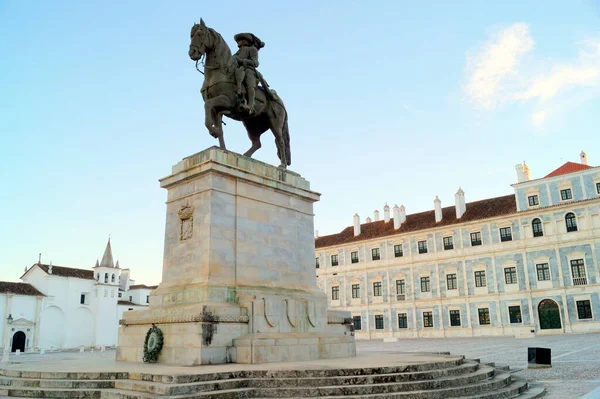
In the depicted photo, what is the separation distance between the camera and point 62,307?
65812 millimetres

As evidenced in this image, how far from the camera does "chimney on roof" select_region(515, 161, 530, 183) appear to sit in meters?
51.3

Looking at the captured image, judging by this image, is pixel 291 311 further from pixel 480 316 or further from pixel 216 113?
pixel 480 316

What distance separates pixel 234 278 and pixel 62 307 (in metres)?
63.1

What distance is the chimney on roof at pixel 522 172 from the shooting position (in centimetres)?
5131

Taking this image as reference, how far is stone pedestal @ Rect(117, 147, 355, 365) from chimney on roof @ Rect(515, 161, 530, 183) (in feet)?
142

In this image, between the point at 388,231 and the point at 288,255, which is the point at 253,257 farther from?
the point at 388,231

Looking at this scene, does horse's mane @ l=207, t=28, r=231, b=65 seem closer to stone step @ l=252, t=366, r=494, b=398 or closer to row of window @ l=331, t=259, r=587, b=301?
stone step @ l=252, t=366, r=494, b=398

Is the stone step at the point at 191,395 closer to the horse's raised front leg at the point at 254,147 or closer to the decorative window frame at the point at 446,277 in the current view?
the horse's raised front leg at the point at 254,147

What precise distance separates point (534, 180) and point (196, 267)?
46.0 metres

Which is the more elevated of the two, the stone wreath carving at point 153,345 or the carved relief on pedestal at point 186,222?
the carved relief on pedestal at point 186,222

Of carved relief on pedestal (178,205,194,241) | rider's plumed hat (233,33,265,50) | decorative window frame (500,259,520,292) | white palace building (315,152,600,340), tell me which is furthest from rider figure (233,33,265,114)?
decorative window frame (500,259,520,292)

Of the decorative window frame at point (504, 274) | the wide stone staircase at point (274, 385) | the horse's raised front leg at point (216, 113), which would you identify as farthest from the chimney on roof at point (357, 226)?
the wide stone staircase at point (274, 385)

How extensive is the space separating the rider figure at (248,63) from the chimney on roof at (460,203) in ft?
145

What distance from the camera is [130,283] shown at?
9350cm
